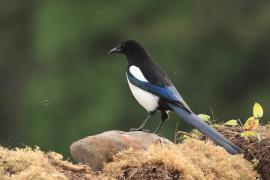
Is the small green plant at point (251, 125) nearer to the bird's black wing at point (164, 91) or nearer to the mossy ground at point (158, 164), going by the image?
the mossy ground at point (158, 164)

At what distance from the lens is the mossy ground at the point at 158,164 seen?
5754mm

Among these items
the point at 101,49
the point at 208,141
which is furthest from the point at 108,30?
the point at 208,141

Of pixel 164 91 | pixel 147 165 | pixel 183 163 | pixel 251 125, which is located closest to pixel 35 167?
pixel 147 165

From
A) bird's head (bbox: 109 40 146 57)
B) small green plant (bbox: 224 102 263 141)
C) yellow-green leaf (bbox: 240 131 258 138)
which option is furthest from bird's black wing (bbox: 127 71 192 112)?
yellow-green leaf (bbox: 240 131 258 138)

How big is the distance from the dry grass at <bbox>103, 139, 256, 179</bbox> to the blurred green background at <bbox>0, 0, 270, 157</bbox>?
13.3 meters

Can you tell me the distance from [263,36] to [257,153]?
16337 millimetres

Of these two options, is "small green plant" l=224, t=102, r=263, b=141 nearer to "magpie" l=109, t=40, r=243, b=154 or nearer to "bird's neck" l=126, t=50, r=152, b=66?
"magpie" l=109, t=40, r=243, b=154

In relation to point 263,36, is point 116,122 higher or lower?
lower

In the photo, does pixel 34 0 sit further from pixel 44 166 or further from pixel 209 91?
pixel 44 166

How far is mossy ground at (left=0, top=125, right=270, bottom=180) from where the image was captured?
5.75 metres

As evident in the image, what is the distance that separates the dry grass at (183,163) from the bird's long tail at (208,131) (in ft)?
0.38

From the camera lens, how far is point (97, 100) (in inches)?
866

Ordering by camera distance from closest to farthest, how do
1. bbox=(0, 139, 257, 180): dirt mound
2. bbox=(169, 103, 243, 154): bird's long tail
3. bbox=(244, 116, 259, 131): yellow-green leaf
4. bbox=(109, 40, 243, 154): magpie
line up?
bbox=(0, 139, 257, 180): dirt mound < bbox=(169, 103, 243, 154): bird's long tail < bbox=(244, 116, 259, 131): yellow-green leaf < bbox=(109, 40, 243, 154): magpie

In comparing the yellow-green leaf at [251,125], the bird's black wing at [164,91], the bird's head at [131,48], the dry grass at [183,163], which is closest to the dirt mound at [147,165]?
the dry grass at [183,163]
